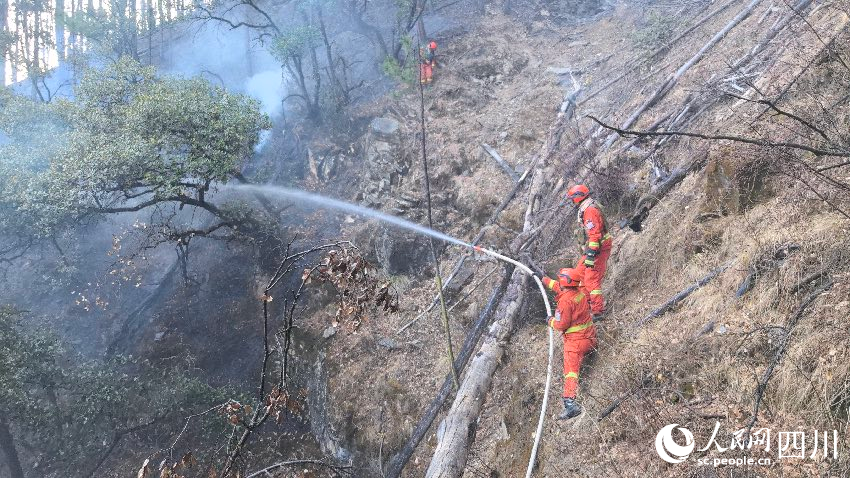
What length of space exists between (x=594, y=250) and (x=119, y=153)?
31.8 feet

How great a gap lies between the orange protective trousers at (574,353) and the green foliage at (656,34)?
10.8 meters

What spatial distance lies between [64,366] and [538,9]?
2014cm

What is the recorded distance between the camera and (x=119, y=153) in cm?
1036

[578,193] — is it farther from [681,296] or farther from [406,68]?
[406,68]

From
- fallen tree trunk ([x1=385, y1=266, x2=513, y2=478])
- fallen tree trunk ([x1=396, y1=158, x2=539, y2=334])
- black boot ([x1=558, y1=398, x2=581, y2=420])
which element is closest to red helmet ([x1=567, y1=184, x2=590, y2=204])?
fallen tree trunk ([x1=385, y1=266, x2=513, y2=478])

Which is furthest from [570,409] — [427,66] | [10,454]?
[427,66]

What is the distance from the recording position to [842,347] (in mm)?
4156

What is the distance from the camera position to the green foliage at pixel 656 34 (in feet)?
45.3

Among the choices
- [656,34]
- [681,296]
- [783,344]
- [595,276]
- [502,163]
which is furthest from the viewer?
[656,34]

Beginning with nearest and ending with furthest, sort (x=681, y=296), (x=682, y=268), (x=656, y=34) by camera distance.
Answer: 1. (x=681, y=296)
2. (x=682, y=268)
3. (x=656, y=34)

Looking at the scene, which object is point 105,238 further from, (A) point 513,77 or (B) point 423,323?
(A) point 513,77

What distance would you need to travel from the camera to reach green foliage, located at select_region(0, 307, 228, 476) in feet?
34.2

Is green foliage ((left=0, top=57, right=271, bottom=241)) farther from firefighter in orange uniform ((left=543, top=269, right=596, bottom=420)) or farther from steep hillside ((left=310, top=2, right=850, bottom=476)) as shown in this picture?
firefighter in orange uniform ((left=543, top=269, right=596, bottom=420))

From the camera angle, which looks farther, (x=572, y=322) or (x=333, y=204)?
(x=333, y=204)
